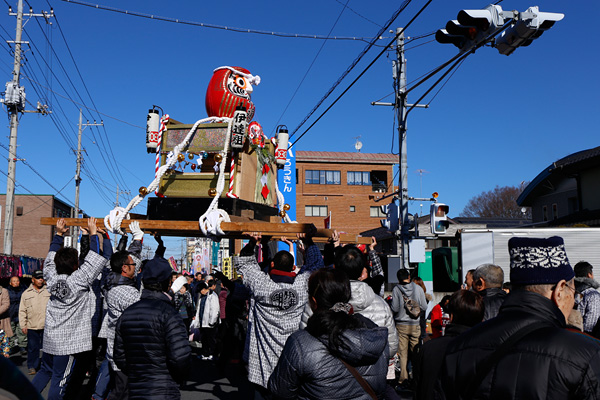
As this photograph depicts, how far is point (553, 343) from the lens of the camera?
6.53 feet

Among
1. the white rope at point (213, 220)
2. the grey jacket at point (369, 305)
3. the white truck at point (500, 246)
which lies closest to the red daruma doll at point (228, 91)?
the white rope at point (213, 220)

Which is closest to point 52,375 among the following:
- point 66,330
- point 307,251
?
point 66,330

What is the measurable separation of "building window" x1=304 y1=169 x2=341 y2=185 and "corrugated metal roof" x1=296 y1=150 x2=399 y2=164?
1.22 m

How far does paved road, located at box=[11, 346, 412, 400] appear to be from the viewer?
27.6ft

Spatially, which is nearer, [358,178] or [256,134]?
[256,134]

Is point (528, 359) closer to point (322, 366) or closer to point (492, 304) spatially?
point (322, 366)

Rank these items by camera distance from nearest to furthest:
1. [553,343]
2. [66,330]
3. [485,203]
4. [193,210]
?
[553,343]
[66,330]
[193,210]
[485,203]

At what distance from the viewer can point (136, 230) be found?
19.7 feet

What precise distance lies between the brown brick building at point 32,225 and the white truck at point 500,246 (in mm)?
41628

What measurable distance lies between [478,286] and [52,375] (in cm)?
486

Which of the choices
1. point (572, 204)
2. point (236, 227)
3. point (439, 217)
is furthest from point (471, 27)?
point (572, 204)

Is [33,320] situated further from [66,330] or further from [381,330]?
[381,330]

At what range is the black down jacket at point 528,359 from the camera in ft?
6.34

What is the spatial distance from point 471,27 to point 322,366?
613 centimetres
